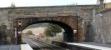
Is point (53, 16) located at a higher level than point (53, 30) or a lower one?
higher

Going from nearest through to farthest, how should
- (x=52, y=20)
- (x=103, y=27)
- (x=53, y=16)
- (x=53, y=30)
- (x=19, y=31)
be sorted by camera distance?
(x=103, y=27), (x=19, y=31), (x=53, y=16), (x=52, y=20), (x=53, y=30)

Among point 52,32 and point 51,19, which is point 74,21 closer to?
point 51,19

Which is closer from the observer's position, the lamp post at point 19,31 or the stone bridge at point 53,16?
the lamp post at point 19,31

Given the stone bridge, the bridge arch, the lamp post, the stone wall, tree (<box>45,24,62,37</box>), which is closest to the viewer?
the stone wall

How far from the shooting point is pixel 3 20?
167 ft

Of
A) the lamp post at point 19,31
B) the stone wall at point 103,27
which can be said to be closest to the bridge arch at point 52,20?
the lamp post at point 19,31

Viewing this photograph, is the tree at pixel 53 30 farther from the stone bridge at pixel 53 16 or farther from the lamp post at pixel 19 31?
the lamp post at pixel 19 31

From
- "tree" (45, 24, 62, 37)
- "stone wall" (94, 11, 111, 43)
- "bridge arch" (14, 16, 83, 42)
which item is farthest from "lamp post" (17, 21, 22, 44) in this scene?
"tree" (45, 24, 62, 37)

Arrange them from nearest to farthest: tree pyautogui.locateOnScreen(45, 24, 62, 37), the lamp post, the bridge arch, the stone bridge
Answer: the lamp post → the stone bridge → the bridge arch → tree pyautogui.locateOnScreen(45, 24, 62, 37)

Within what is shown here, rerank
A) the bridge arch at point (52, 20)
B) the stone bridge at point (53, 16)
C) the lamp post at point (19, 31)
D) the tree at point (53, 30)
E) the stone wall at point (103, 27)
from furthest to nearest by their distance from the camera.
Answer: the tree at point (53, 30) < the bridge arch at point (52, 20) < the stone bridge at point (53, 16) < the lamp post at point (19, 31) < the stone wall at point (103, 27)

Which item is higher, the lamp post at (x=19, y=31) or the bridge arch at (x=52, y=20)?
the bridge arch at (x=52, y=20)

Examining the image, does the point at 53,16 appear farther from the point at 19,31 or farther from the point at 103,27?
the point at 103,27

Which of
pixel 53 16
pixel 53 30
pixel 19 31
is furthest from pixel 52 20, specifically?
pixel 53 30

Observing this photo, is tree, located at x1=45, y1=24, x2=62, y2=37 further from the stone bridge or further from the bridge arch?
the stone bridge
